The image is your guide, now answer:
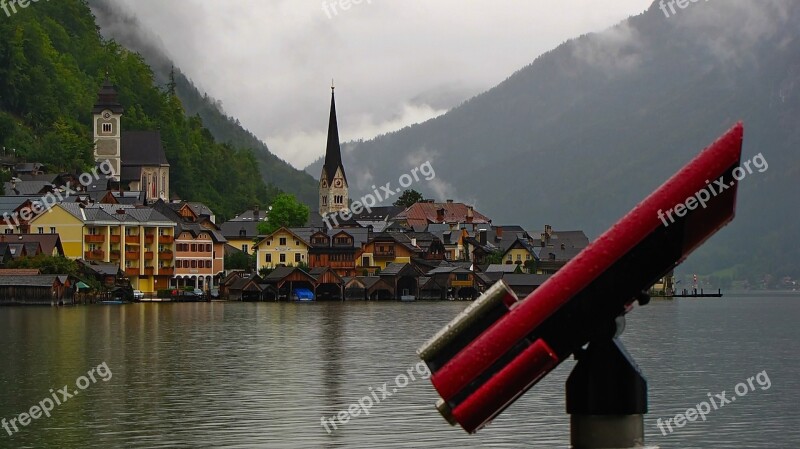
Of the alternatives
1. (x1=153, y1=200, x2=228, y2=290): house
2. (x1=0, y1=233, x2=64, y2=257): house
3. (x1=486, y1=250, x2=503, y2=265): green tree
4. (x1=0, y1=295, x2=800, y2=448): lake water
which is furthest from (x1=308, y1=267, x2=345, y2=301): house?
(x1=0, y1=295, x2=800, y2=448): lake water

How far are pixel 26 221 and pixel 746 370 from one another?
90523 millimetres

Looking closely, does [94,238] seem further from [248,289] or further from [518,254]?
[518,254]

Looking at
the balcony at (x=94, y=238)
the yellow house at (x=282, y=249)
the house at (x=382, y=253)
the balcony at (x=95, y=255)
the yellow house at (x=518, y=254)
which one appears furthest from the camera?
the yellow house at (x=518, y=254)

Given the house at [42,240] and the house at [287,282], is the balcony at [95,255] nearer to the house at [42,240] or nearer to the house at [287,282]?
the house at [42,240]

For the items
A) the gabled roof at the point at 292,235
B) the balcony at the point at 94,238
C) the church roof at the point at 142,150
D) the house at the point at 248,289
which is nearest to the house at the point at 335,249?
the gabled roof at the point at 292,235

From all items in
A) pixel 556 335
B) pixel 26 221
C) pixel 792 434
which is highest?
pixel 26 221

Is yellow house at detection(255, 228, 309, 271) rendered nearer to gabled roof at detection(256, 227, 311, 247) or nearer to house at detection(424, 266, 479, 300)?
gabled roof at detection(256, 227, 311, 247)

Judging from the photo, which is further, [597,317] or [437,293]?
[437,293]

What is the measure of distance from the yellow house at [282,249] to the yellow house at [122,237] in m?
13.4

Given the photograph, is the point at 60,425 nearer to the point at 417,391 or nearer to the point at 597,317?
the point at 417,391

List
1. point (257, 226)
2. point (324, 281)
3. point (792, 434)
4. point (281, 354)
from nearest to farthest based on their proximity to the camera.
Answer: point (792, 434) < point (281, 354) < point (324, 281) < point (257, 226)

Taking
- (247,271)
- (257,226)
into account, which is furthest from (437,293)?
(257,226)

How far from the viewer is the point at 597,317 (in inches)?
316

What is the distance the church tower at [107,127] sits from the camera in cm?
17900
